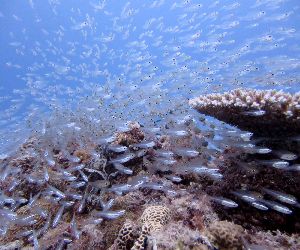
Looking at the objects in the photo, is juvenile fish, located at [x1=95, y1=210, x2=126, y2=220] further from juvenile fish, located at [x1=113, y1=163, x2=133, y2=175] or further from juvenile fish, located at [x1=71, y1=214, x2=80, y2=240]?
juvenile fish, located at [x1=113, y1=163, x2=133, y2=175]

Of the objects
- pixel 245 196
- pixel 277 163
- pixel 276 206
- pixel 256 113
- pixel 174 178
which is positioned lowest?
pixel 276 206

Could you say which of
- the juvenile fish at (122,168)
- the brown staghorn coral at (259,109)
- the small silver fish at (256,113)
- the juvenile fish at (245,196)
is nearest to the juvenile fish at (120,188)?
the juvenile fish at (122,168)

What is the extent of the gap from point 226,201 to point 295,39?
10142 cm

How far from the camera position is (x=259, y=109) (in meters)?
6.02

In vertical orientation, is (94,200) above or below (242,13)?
below

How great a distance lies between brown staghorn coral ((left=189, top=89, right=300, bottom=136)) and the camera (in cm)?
593

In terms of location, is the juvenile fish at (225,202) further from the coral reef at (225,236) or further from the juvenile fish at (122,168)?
the juvenile fish at (122,168)

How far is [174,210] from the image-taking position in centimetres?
632

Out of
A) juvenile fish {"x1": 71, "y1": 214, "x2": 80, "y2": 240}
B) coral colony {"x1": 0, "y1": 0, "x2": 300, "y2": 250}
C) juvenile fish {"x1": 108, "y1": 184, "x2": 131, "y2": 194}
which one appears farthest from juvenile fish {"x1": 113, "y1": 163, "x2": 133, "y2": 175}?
juvenile fish {"x1": 71, "y1": 214, "x2": 80, "y2": 240}

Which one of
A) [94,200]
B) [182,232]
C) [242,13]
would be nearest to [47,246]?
[94,200]

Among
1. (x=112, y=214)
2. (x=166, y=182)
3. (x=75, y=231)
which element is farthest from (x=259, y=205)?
(x=75, y=231)

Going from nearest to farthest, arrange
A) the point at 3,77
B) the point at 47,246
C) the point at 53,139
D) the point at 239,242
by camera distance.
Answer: the point at 239,242 → the point at 47,246 → the point at 53,139 → the point at 3,77

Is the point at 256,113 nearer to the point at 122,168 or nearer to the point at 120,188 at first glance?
the point at 120,188

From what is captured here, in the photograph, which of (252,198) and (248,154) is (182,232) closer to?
(252,198)
